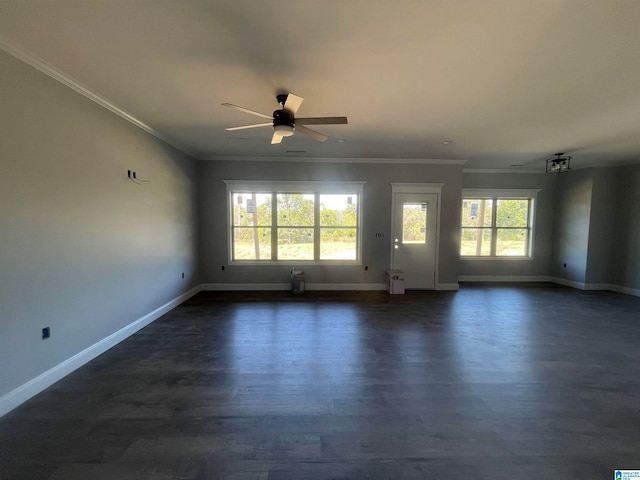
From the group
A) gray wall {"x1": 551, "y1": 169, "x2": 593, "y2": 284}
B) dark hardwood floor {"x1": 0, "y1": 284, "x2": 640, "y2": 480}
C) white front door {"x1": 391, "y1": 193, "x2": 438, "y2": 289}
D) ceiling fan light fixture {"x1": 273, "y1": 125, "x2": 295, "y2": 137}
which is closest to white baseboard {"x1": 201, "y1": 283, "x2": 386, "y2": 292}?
white front door {"x1": 391, "y1": 193, "x2": 438, "y2": 289}

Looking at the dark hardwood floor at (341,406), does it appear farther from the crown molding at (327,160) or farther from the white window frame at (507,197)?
the crown molding at (327,160)

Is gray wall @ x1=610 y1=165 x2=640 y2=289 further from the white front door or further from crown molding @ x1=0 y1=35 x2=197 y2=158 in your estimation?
crown molding @ x1=0 y1=35 x2=197 y2=158

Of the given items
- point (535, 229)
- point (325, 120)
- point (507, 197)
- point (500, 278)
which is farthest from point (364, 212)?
point (535, 229)

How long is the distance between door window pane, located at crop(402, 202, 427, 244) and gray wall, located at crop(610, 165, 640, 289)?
13.7 ft

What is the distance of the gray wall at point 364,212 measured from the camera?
18.3 ft

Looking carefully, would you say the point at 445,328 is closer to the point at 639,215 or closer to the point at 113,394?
the point at 113,394

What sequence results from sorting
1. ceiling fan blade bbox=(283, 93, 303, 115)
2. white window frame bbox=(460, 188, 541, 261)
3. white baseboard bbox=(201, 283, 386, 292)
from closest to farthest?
ceiling fan blade bbox=(283, 93, 303, 115) → white baseboard bbox=(201, 283, 386, 292) → white window frame bbox=(460, 188, 541, 261)

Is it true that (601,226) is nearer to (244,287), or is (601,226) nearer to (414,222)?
(414,222)

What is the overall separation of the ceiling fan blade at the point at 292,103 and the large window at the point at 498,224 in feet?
18.6

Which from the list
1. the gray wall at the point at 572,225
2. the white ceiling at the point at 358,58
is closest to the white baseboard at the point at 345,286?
the white ceiling at the point at 358,58

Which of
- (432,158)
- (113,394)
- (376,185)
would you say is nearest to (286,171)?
(376,185)

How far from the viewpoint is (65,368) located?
2523 mm

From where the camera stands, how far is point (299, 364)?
9.05 ft

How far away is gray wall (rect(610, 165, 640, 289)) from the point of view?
5.43 metres
